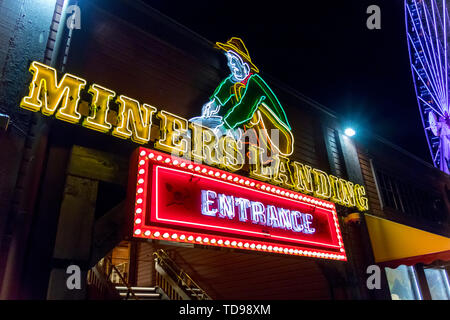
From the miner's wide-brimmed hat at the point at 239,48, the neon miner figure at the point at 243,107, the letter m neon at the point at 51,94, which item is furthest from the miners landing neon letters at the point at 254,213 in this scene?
the miner's wide-brimmed hat at the point at 239,48

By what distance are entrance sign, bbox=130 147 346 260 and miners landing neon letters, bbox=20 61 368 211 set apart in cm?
31

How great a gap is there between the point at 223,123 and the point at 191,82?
141cm

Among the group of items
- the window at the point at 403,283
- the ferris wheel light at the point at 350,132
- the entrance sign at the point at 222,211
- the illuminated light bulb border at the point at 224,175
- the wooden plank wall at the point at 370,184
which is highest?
the ferris wheel light at the point at 350,132

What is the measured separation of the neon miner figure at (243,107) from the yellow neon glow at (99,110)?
2173mm

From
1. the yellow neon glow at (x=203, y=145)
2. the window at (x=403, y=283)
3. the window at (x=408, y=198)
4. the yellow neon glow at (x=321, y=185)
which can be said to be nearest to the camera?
the yellow neon glow at (x=203, y=145)

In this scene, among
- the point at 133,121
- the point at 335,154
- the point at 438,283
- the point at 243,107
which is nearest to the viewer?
the point at 133,121

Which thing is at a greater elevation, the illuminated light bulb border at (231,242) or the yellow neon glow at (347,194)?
the yellow neon glow at (347,194)

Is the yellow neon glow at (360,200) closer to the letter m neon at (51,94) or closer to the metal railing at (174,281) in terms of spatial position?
the metal railing at (174,281)

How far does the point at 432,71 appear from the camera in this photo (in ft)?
47.2

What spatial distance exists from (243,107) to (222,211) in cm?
299

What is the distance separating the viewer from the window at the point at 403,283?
33.6ft

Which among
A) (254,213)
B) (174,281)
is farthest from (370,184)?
(174,281)

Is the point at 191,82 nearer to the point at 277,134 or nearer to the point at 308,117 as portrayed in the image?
the point at 277,134

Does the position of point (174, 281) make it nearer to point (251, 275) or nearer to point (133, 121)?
point (251, 275)
